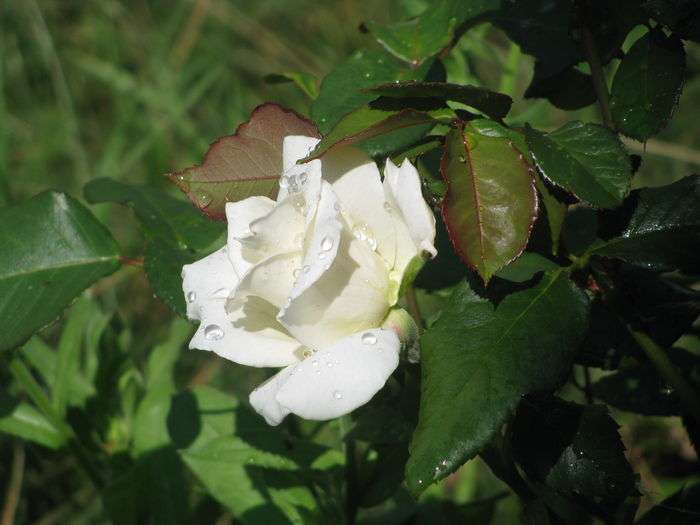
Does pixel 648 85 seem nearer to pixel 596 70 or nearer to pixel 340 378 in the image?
pixel 596 70

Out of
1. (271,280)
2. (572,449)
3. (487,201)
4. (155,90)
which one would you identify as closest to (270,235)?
(271,280)

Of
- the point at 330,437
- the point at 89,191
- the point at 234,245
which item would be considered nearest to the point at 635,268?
the point at 234,245

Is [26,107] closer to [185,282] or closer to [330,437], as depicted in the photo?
[330,437]

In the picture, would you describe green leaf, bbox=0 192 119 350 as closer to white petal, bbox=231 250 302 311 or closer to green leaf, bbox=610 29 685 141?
white petal, bbox=231 250 302 311

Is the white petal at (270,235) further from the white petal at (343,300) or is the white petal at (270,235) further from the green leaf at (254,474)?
the green leaf at (254,474)

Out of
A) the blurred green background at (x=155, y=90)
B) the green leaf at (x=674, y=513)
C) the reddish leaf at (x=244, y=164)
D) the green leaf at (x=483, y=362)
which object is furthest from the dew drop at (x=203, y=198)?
the blurred green background at (x=155, y=90)

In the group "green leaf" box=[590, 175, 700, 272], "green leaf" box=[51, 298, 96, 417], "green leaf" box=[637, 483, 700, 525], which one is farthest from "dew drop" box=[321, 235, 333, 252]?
"green leaf" box=[51, 298, 96, 417]
